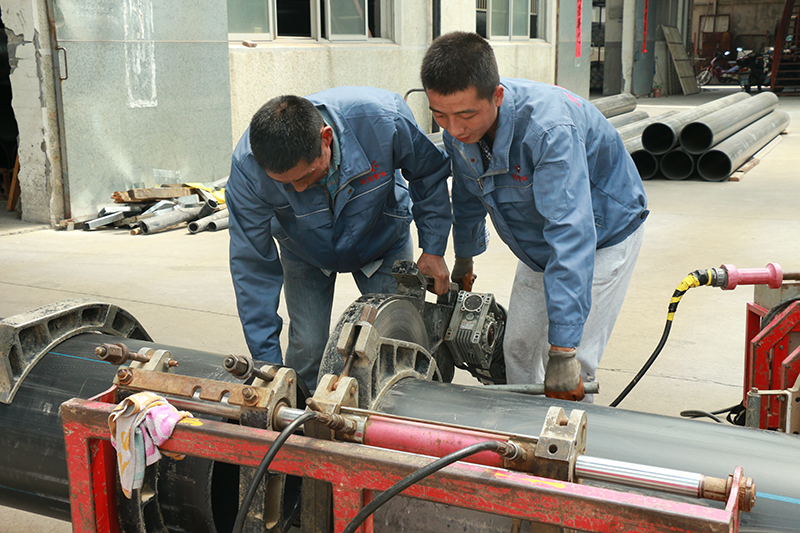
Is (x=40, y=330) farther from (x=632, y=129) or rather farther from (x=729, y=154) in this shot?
(x=632, y=129)

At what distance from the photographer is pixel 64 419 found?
1.27 metres

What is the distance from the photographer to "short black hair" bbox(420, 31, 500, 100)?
1.89 m

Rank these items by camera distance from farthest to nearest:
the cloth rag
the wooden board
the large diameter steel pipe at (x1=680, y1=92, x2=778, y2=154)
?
1. the wooden board
2. the large diameter steel pipe at (x1=680, y1=92, x2=778, y2=154)
3. the cloth rag

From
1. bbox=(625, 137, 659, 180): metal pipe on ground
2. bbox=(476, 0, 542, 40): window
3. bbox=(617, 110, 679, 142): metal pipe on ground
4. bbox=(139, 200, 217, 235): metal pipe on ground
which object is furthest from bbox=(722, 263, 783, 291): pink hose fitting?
bbox=(476, 0, 542, 40): window

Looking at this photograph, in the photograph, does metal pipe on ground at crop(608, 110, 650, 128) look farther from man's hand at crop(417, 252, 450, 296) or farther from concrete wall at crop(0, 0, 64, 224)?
man's hand at crop(417, 252, 450, 296)

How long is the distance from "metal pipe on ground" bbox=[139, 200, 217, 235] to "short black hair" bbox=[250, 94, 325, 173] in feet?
13.5

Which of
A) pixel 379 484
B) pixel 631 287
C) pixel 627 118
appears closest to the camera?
pixel 379 484

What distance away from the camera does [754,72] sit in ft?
59.1

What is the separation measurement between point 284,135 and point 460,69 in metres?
0.48

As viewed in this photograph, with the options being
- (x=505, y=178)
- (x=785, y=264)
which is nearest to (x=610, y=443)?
(x=505, y=178)

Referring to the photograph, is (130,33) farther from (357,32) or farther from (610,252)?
(610,252)

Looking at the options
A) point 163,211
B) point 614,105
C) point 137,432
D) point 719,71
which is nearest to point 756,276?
point 137,432

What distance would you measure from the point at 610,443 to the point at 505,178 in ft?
2.98

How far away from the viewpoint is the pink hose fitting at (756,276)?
2.21 meters
